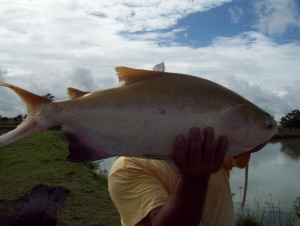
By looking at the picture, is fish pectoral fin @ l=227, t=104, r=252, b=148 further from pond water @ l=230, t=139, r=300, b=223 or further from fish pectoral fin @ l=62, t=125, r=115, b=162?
pond water @ l=230, t=139, r=300, b=223

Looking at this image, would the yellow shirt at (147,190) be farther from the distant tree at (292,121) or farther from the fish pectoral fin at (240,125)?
the distant tree at (292,121)

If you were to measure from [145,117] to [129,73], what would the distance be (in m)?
0.29

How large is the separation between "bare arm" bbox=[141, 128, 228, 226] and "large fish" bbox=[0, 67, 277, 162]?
0.05 metres

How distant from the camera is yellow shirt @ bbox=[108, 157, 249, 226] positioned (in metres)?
2.14

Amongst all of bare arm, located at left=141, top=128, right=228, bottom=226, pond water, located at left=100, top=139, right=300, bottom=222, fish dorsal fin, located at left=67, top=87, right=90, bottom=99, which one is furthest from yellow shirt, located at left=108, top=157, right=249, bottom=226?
pond water, located at left=100, top=139, right=300, bottom=222

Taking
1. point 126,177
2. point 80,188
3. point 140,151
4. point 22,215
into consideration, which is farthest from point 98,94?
point 80,188

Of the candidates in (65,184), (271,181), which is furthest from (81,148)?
(271,181)

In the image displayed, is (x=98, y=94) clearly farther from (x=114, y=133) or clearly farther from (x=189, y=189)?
(x=189, y=189)

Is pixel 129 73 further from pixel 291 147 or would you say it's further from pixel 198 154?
pixel 291 147

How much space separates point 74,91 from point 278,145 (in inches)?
1088

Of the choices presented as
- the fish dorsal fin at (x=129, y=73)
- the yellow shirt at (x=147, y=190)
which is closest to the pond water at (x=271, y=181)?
the yellow shirt at (x=147, y=190)

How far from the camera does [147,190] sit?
215 cm

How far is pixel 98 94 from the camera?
1.73 m

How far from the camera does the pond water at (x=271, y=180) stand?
1074 cm
